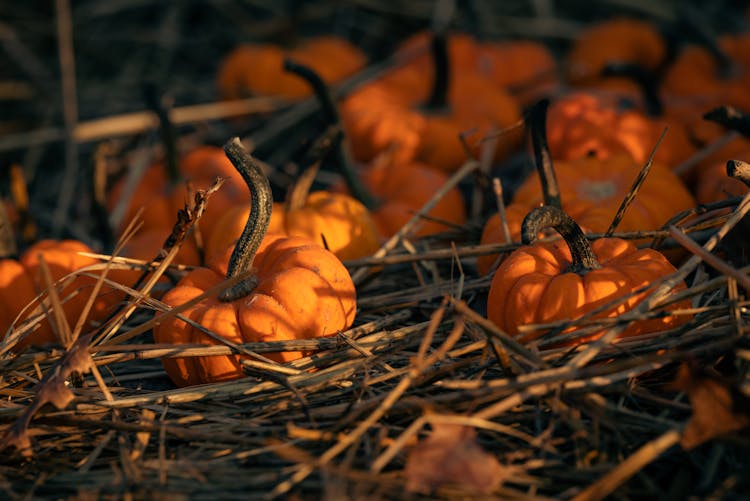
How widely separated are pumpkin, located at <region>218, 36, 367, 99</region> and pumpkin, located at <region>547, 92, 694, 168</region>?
70.1 inches

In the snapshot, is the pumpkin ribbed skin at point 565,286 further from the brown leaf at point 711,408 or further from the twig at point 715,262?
the brown leaf at point 711,408

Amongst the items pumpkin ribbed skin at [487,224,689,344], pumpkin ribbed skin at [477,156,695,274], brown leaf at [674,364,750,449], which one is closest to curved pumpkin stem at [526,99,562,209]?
pumpkin ribbed skin at [477,156,695,274]

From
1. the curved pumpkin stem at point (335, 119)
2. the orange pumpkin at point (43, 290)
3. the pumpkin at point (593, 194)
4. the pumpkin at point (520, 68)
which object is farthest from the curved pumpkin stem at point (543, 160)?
the pumpkin at point (520, 68)

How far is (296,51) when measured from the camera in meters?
5.66

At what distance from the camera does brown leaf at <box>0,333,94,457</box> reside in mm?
2039

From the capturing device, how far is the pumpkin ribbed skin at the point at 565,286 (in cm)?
232

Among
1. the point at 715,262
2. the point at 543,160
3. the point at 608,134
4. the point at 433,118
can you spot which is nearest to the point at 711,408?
the point at 715,262

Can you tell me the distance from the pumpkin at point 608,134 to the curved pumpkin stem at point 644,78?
0.38 ft

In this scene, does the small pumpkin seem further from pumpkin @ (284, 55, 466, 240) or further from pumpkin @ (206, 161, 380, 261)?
pumpkin @ (284, 55, 466, 240)

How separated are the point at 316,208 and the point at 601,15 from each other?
4.15 m

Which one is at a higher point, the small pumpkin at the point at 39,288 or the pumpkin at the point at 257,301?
the small pumpkin at the point at 39,288

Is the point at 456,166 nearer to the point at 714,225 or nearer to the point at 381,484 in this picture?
the point at 714,225

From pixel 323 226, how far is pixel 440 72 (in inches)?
63.4

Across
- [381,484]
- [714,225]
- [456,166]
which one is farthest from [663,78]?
[381,484]
